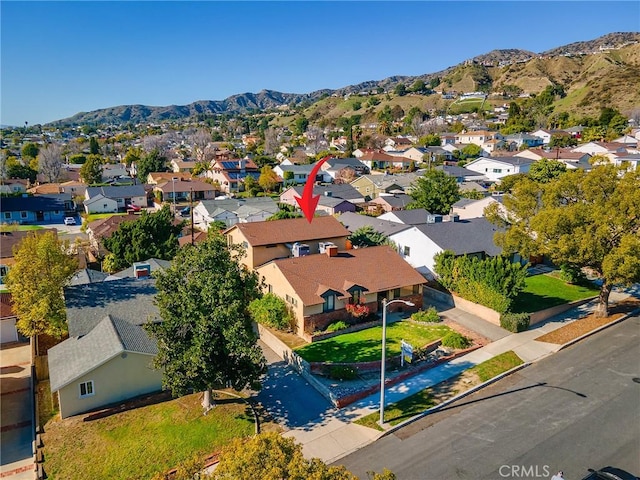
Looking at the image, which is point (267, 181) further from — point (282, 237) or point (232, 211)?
point (282, 237)

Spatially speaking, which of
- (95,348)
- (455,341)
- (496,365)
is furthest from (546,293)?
(95,348)

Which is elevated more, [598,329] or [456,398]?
[598,329]


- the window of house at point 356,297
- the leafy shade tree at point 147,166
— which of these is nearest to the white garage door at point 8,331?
the window of house at point 356,297

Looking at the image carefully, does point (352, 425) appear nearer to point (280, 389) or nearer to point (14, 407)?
point (280, 389)

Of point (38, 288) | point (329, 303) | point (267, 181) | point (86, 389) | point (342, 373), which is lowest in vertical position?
point (342, 373)

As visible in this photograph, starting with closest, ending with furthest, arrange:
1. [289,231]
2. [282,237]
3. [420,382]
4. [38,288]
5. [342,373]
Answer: [420,382], [342,373], [38,288], [282,237], [289,231]

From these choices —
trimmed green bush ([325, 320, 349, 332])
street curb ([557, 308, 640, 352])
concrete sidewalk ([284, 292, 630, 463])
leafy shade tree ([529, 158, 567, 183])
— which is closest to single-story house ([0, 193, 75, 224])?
trimmed green bush ([325, 320, 349, 332])
